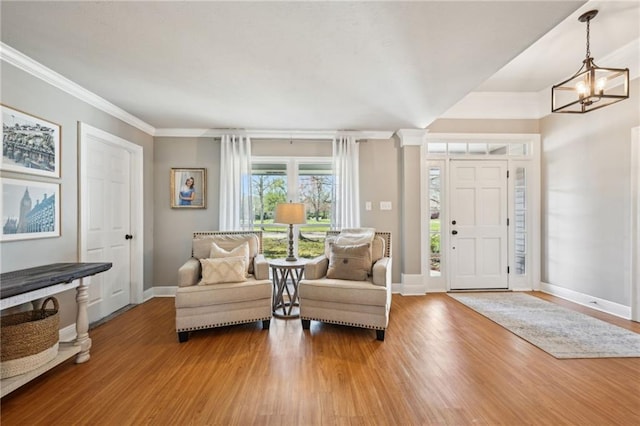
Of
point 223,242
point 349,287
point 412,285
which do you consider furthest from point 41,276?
point 412,285

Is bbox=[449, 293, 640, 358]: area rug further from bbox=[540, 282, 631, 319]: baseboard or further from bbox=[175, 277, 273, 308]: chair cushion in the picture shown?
bbox=[175, 277, 273, 308]: chair cushion

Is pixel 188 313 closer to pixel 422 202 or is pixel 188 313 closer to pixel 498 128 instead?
pixel 422 202

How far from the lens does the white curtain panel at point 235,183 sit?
4.05 m

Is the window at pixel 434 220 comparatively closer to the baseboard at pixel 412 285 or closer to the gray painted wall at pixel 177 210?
the baseboard at pixel 412 285

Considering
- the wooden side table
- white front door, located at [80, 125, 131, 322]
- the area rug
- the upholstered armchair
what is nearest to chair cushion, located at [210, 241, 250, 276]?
the wooden side table

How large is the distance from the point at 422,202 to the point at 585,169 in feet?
6.39

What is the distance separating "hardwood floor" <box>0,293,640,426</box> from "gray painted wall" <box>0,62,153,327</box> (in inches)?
32.4

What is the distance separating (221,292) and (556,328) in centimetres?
330

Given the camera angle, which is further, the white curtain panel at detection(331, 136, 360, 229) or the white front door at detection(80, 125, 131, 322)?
the white curtain panel at detection(331, 136, 360, 229)

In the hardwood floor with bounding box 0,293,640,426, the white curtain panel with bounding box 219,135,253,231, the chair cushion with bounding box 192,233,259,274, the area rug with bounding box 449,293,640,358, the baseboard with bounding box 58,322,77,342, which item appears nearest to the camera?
the hardwood floor with bounding box 0,293,640,426

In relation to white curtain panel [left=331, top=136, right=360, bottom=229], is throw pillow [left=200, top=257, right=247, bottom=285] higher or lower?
lower

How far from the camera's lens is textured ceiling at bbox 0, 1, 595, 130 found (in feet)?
5.59

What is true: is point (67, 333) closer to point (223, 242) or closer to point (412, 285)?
point (223, 242)

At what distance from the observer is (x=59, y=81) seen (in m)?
2.54
